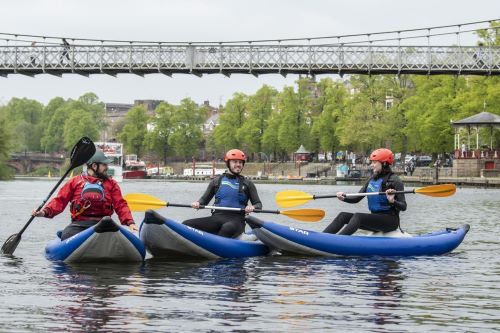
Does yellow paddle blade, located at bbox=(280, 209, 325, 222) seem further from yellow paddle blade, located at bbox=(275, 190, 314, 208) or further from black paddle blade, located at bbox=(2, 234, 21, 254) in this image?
black paddle blade, located at bbox=(2, 234, 21, 254)

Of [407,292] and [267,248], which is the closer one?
[407,292]

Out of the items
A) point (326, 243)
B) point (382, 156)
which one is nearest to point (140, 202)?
point (326, 243)

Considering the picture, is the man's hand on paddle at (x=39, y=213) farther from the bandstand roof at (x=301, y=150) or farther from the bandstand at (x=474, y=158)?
the bandstand roof at (x=301, y=150)

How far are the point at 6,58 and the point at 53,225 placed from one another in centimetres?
4735

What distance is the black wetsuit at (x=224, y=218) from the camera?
18.2 metres

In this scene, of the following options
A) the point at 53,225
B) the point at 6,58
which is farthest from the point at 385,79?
the point at 53,225

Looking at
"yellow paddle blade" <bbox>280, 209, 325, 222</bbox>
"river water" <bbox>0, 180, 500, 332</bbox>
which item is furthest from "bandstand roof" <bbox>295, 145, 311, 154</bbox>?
"yellow paddle blade" <bbox>280, 209, 325, 222</bbox>

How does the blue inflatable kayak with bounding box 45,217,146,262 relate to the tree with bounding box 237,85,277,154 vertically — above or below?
below

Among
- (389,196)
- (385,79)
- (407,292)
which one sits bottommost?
(407,292)

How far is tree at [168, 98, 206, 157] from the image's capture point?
12694cm

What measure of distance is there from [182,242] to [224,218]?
109cm

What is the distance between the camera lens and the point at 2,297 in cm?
1342

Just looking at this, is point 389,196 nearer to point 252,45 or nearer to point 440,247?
point 440,247

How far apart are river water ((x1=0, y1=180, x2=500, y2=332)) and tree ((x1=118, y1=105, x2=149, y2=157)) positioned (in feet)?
375
